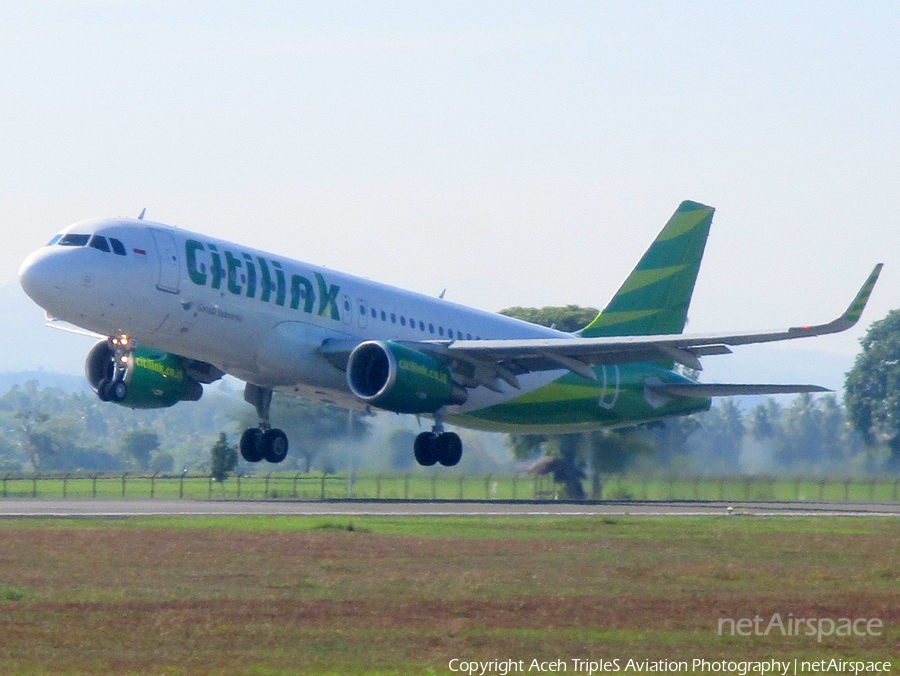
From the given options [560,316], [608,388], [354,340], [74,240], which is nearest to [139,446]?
[560,316]

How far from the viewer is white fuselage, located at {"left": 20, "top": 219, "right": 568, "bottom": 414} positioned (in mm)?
28922

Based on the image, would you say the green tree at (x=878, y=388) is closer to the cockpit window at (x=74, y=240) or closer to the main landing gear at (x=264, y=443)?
the main landing gear at (x=264, y=443)

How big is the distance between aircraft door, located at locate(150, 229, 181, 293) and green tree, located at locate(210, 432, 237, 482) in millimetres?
24329

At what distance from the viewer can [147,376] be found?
113 ft

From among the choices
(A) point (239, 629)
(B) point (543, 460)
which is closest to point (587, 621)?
(A) point (239, 629)

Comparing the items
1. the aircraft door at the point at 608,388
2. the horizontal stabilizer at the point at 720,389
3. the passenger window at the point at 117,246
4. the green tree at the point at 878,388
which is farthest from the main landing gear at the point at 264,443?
the green tree at the point at 878,388

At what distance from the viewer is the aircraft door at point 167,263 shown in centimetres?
2947

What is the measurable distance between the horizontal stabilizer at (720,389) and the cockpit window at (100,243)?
1702 centimetres

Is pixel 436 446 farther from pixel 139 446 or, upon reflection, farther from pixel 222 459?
pixel 139 446

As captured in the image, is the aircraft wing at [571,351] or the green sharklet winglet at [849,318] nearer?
the green sharklet winglet at [849,318]

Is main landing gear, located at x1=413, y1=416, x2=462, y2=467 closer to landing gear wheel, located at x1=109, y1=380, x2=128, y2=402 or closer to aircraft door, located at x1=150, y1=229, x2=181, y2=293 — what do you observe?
landing gear wheel, located at x1=109, y1=380, x2=128, y2=402

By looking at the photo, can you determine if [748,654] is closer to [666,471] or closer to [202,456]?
[666,471]

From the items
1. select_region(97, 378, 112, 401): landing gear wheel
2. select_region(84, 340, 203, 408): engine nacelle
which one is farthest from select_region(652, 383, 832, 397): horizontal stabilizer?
select_region(97, 378, 112, 401): landing gear wheel

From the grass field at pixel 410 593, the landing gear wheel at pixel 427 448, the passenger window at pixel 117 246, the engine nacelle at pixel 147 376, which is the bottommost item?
the grass field at pixel 410 593
